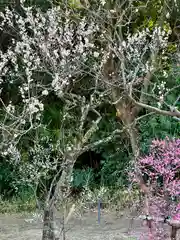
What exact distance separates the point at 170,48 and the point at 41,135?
108 inches

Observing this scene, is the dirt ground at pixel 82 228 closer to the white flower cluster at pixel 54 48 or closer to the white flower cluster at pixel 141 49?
the white flower cluster at pixel 54 48

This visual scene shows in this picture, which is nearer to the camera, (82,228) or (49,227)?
(49,227)

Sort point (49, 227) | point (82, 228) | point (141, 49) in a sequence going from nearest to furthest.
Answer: point (49, 227) < point (82, 228) < point (141, 49)

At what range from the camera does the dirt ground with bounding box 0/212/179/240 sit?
5.03m

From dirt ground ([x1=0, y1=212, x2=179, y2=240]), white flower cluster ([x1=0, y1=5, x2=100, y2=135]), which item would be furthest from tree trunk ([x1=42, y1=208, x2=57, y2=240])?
white flower cluster ([x1=0, y1=5, x2=100, y2=135])

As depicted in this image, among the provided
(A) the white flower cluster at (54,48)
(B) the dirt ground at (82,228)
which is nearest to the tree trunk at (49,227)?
(B) the dirt ground at (82,228)

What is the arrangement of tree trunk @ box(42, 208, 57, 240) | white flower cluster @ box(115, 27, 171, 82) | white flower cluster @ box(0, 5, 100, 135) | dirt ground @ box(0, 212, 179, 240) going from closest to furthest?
tree trunk @ box(42, 208, 57, 240), dirt ground @ box(0, 212, 179, 240), white flower cluster @ box(0, 5, 100, 135), white flower cluster @ box(115, 27, 171, 82)

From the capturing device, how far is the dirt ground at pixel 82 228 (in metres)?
5.03

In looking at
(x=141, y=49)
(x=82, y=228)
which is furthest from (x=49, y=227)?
(x=141, y=49)

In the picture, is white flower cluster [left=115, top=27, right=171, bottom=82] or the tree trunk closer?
the tree trunk

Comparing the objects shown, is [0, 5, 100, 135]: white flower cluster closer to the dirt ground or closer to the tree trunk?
the dirt ground

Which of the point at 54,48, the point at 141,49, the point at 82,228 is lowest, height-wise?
the point at 82,228

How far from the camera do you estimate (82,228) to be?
553 centimetres

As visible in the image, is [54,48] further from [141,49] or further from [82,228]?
[82,228]
